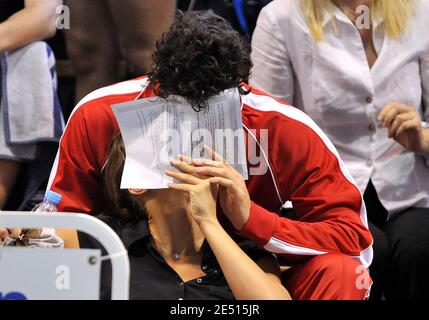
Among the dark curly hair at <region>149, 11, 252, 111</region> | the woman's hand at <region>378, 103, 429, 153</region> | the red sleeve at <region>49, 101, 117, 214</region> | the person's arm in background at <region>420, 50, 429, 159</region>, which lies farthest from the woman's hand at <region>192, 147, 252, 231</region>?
the person's arm in background at <region>420, 50, 429, 159</region>

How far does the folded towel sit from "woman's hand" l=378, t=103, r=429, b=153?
754mm

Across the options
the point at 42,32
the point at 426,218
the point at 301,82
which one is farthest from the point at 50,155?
the point at 426,218

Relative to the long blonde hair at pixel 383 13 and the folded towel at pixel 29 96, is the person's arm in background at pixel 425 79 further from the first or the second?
the folded towel at pixel 29 96

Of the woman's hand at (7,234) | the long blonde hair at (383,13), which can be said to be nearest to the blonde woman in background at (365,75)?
the long blonde hair at (383,13)

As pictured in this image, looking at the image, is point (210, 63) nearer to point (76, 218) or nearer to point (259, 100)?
point (259, 100)

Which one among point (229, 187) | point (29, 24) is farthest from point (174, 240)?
point (29, 24)

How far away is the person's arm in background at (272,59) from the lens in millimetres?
1876

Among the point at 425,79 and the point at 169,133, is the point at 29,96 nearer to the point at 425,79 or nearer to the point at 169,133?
the point at 169,133

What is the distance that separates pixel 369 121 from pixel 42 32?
779mm

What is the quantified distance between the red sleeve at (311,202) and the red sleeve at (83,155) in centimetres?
31

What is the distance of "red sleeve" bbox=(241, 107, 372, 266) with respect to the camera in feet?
4.61

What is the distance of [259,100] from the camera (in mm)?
1545

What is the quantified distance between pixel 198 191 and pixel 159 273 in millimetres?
177

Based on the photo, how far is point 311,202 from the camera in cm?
148
